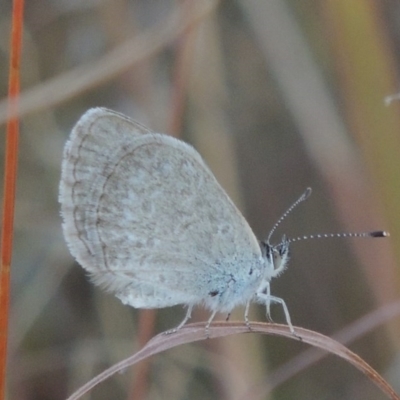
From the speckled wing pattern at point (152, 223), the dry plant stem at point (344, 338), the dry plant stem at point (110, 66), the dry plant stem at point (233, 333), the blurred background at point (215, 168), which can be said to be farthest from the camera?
the blurred background at point (215, 168)

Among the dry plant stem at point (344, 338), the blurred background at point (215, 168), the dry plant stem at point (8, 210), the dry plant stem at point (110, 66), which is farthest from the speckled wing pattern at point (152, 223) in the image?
the dry plant stem at point (110, 66)

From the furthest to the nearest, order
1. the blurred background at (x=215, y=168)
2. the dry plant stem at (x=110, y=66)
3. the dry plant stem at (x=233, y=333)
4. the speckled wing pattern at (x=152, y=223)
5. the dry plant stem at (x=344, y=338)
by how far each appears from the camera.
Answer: the blurred background at (x=215, y=168), the dry plant stem at (x=110, y=66), the dry plant stem at (x=344, y=338), the speckled wing pattern at (x=152, y=223), the dry plant stem at (x=233, y=333)

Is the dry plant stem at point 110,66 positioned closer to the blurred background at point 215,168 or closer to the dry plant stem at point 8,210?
the blurred background at point 215,168

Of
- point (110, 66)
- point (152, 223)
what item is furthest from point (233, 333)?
point (110, 66)

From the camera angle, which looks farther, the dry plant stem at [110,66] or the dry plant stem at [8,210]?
the dry plant stem at [110,66]

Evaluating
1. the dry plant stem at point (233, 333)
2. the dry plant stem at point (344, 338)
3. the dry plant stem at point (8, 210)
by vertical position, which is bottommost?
the dry plant stem at point (344, 338)

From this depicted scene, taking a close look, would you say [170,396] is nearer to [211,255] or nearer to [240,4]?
[211,255]

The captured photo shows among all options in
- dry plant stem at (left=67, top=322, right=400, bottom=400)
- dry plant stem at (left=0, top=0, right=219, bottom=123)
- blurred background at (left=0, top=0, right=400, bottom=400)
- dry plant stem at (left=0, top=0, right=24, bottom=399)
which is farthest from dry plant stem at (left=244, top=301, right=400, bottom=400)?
dry plant stem at (left=0, top=0, right=219, bottom=123)

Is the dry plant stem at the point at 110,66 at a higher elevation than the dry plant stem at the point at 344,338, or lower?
higher

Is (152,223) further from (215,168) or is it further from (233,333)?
(215,168)

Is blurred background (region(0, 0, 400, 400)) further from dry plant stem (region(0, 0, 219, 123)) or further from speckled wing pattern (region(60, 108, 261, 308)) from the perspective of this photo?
speckled wing pattern (region(60, 108, 261, 308))
